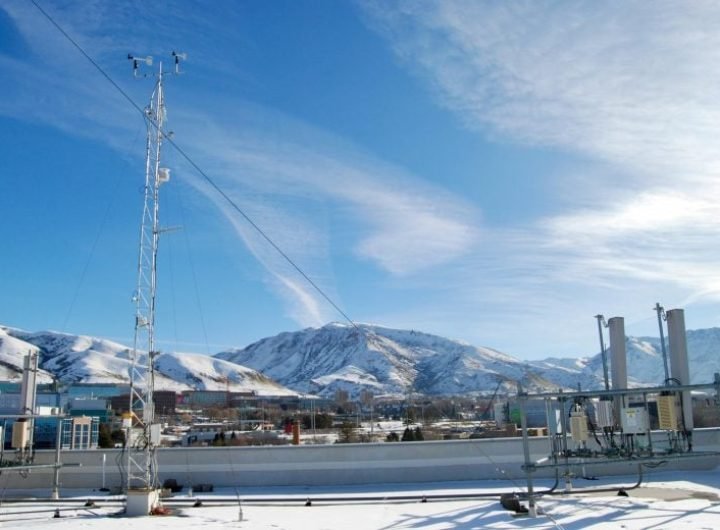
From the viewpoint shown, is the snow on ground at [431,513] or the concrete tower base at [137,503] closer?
the snow on ground at [431,513]

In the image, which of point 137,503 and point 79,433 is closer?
point 137,503

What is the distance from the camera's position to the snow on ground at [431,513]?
12398 millimetres

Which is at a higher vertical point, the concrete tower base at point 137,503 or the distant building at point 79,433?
the distant building at point 79,433

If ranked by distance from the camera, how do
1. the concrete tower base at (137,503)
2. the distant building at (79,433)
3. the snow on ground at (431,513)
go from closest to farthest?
the snow on ground at (431,513) → the concrete tower base at (137,503) → the distant building at (79,433)

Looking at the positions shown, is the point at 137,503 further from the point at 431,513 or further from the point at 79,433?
the point at 79,433

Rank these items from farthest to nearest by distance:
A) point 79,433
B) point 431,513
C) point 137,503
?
point 79,433
point 137,503
point 431,513

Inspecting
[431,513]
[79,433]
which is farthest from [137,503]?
[79,433]

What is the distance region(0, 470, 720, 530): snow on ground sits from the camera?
40.7ft

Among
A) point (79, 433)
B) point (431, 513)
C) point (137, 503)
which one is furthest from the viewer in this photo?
point (79, 433)

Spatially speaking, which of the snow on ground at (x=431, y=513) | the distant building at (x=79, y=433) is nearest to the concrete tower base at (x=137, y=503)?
the snow on ground at (x=431, y=513)

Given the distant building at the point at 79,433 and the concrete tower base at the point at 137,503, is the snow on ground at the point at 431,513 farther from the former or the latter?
the distant building at the point at 79,433

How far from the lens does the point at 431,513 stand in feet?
45.5

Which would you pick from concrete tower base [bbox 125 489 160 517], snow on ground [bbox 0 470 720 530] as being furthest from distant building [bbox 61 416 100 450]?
concrete tower base [bbox 125 489 160 517]

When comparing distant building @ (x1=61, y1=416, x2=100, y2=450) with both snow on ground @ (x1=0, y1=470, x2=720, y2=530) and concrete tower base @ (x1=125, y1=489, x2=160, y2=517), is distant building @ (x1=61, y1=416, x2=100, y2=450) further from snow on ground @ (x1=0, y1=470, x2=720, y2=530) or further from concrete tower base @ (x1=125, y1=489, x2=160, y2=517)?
concrete tower base @ (x1=125, y1=489, x2=160, y2=517)
